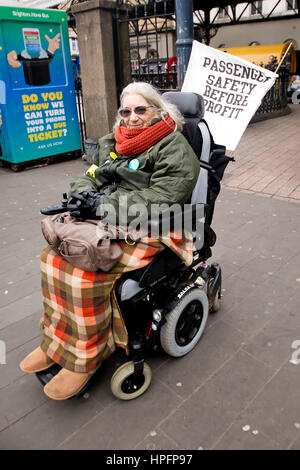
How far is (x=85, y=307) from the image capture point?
6.49 feet

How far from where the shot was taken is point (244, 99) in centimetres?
330

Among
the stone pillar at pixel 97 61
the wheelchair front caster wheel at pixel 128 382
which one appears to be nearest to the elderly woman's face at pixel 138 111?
the wheelchair front caster wheel at pixel 128 382

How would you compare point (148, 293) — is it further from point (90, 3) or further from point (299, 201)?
point (90, 3)

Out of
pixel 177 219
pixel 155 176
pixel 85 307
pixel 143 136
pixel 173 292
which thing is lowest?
pixel 173 292

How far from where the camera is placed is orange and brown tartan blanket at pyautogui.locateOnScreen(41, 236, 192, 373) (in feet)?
6.51

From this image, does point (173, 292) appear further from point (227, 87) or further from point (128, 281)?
point (227, 87)

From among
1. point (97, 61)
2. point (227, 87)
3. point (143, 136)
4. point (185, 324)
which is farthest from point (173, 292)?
point (97, 61)

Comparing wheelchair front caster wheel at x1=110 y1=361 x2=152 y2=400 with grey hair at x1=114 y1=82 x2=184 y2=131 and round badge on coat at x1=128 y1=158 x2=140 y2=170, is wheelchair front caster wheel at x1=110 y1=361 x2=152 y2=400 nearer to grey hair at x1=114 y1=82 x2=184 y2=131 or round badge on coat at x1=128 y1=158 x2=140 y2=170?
round badge on coat at x1=128 y1=158 x2=140 y2=170

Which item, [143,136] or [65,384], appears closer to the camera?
[65,384]

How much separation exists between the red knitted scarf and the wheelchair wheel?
98 centimetres

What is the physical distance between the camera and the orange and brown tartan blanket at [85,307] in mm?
1985

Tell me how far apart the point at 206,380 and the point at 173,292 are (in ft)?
1.92
